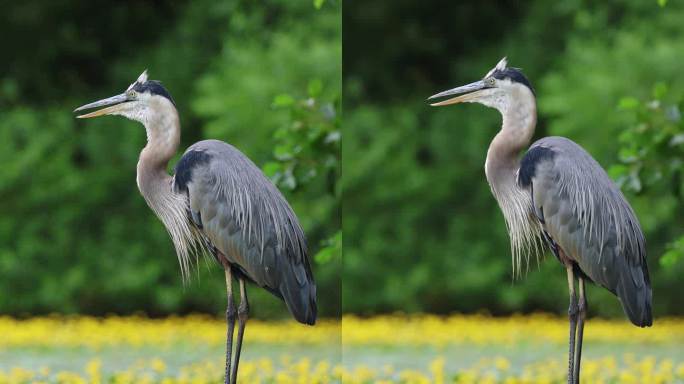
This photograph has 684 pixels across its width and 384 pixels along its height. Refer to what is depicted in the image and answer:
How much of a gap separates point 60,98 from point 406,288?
2194 millimetres

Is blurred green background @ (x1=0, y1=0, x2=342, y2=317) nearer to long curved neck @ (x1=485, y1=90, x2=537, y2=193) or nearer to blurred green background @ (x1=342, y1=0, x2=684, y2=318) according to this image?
blurred green background @ (x1=342, y1=0, x2=684, y2=318)

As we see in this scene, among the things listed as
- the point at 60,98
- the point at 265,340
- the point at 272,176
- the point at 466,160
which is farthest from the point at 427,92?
the point at 60,98

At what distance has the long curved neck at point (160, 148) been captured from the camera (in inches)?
167

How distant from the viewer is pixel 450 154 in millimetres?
5598

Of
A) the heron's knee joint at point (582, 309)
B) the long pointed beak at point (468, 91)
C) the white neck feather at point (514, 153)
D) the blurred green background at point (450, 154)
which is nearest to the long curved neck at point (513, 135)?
the white neck feather at point (514, 153)

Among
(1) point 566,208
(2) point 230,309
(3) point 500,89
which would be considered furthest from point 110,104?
(1) point 566,208

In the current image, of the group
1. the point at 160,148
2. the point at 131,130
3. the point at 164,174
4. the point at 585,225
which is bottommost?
the point at 585,225

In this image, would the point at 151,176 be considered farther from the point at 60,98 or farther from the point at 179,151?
the point at 60,98

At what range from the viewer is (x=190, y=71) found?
5.52 meters

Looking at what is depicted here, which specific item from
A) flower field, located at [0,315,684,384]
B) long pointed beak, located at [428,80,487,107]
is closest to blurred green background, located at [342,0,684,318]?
flower field, located at [0,315,684,384]

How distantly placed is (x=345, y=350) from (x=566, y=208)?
2.16m

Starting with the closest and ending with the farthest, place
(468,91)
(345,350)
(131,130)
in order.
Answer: (468,91) < (131,130) < (345,350)

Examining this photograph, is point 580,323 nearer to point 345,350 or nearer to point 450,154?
point 450,154

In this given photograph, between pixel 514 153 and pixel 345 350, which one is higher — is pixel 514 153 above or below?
above
